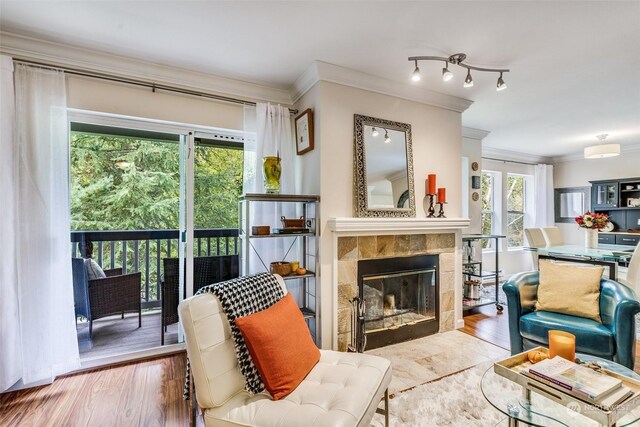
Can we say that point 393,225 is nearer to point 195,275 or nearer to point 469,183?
point 195,275

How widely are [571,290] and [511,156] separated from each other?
163 inches

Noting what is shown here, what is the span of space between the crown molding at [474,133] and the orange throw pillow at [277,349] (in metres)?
3.94

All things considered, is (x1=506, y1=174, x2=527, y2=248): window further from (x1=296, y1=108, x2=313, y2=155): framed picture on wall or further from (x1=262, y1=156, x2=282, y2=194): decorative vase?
(x1=262, y1=156, x2=282, y2=194): decorative vase

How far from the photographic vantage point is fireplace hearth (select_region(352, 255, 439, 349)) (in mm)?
2871

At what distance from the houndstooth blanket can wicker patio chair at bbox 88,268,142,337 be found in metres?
1.57

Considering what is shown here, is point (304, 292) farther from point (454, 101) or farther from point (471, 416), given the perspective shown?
point (454, 101)

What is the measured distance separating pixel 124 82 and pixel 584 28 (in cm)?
338

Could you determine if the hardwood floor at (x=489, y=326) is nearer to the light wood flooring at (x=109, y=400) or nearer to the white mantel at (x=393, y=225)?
the light wood flooring at (x=109, y=400)

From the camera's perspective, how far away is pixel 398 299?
10.3 ft

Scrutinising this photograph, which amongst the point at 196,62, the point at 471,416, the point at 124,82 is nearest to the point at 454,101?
the point at 196,62

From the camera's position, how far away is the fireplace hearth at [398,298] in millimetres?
2871

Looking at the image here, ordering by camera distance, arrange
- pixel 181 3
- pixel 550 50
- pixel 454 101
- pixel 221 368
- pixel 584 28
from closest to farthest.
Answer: pixel 221 368, pixel 181 3, pixel 584 28, pixel 550 50, pixel 454 101

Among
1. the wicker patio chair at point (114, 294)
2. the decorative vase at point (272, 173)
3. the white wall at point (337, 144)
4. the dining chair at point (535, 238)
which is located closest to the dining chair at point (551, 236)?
the dining chair at point (535, 238)

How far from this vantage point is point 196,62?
255 centimetres
